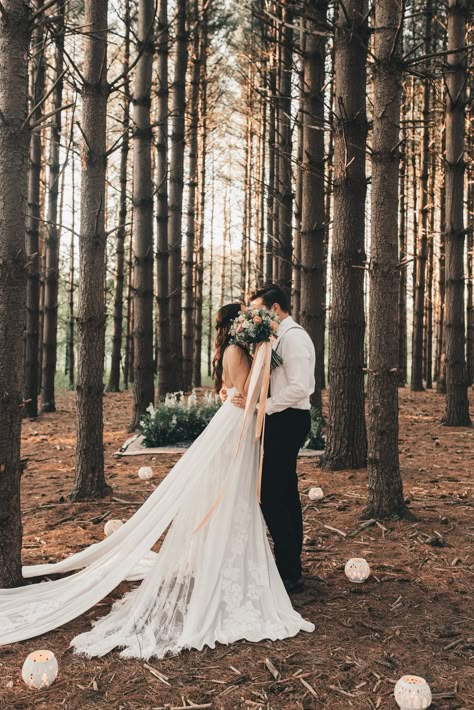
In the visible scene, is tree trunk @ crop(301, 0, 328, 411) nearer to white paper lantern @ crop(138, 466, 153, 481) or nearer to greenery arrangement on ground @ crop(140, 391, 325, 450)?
greenery arrangement on ground @ crop(140, 391, 325, 450)

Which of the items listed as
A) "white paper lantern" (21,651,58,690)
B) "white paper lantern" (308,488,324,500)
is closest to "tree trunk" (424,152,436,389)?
"white paper lantern" (308,488,324,500)

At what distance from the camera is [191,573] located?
4.13 m

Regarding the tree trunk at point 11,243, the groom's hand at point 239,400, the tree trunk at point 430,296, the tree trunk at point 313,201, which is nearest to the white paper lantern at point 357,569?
the groom's hand at point 239,400

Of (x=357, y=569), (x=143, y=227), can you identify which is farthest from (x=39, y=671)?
(x=143, y=227)

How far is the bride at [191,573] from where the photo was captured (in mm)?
3705

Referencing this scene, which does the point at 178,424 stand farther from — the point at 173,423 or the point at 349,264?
the point at 349,264

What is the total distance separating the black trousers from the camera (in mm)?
4445

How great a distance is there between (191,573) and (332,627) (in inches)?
37.7

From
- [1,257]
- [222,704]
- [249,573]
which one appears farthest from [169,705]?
[1,257]

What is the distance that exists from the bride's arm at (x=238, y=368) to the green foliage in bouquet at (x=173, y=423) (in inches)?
213

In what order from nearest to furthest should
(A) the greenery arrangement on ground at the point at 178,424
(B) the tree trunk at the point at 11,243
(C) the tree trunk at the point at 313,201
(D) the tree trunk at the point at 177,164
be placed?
1. (B) the tree trunk at the point at 11,243
2. (A) the greenery arrangement on ground at the point at 178,424
3. (C) the tree trunk at the point at 313,201
4. (D) the tree trunk at the point at 177,164

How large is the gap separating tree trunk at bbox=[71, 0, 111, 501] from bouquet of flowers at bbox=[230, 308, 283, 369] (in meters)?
2.76

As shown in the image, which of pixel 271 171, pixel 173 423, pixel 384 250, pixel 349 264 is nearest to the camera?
pixel 384 250

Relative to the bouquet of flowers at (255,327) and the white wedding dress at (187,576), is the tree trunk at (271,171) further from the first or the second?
the white wedding dress at (187,576)
